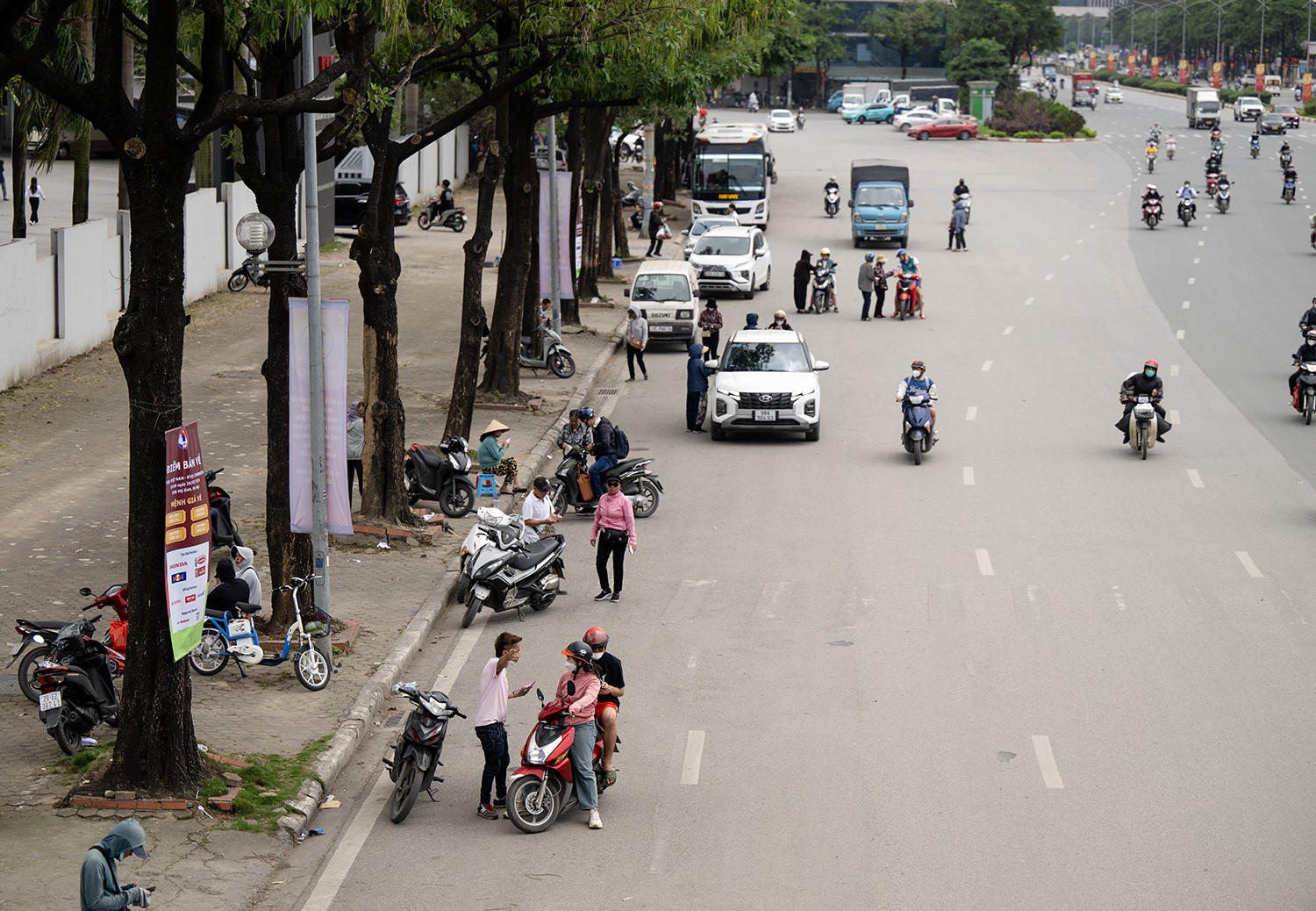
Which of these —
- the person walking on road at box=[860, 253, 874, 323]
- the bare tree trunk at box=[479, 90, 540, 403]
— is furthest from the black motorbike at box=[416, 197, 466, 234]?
the bare tree trunk at box=[479, 90, 540, 403]

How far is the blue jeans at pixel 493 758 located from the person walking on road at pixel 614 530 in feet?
17.9

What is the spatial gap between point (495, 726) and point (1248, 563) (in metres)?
10.9

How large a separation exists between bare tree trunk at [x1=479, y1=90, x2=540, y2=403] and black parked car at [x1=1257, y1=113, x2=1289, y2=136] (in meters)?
77.9

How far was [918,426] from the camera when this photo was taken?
80.1 feet

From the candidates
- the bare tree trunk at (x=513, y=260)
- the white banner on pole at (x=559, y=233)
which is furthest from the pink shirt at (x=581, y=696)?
the white banner on pole at (x=559, y=233)

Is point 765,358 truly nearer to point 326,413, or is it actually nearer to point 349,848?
point 326,413

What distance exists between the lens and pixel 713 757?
1308 cm

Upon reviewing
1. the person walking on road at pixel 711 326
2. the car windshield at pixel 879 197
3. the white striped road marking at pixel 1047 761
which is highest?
the car windshield at pixel 879 197

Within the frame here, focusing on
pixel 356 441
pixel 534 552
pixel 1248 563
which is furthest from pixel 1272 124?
pixel 534 552

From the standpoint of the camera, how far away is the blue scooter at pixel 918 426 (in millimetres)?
24422

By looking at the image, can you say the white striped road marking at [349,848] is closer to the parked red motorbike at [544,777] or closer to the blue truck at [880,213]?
the parked red motorbike at [544,777]

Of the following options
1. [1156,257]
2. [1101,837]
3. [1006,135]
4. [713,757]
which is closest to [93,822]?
[713,757]

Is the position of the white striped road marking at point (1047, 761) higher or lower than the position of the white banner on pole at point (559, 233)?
lower

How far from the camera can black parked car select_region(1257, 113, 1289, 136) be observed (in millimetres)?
95750
